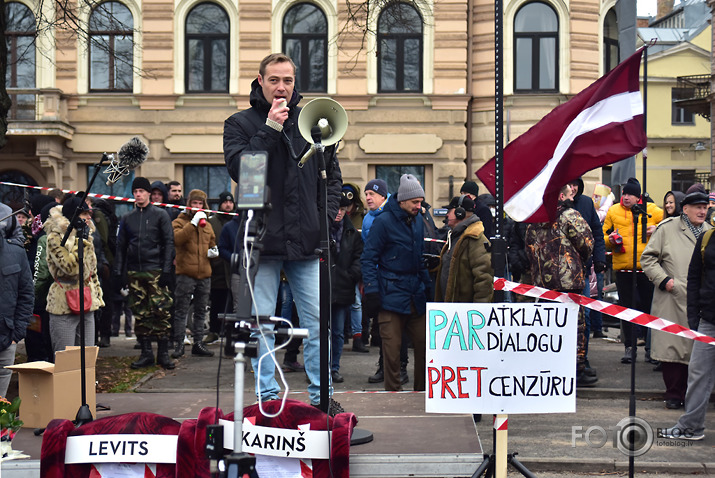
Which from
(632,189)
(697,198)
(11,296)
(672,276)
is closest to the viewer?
(11,296)

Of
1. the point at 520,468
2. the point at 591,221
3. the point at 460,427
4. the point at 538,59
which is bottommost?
the point at 520,468

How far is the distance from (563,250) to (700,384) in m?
2.28

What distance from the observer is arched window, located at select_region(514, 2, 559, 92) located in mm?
23344

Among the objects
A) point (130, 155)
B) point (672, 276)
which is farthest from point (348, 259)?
point (672, 276)

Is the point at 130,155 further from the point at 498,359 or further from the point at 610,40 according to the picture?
the point at 610,40

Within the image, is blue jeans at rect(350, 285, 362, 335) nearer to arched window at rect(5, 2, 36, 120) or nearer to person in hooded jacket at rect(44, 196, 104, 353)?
person in hooded jacket at rect(44, 196, 104, 353)

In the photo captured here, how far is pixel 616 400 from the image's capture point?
352 inches

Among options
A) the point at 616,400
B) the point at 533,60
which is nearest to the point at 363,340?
the point at 616,400

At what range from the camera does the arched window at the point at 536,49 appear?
76.6 ft

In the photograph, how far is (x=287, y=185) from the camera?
5.64 metres

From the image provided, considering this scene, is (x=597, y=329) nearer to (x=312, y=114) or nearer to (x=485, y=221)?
(x=485, y=221)

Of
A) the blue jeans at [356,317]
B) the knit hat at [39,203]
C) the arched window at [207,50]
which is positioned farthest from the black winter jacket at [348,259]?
the arched window at [207,50]

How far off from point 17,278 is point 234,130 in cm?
251

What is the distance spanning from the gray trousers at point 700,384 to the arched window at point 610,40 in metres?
18.0
